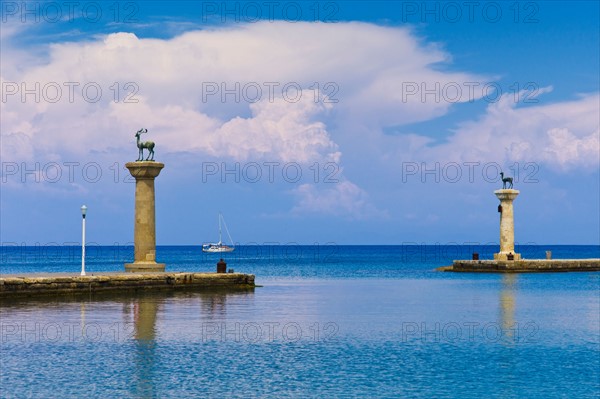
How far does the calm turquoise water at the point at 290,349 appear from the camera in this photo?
75.2 ft

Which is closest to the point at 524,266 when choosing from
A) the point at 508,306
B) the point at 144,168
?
the point at 508,306

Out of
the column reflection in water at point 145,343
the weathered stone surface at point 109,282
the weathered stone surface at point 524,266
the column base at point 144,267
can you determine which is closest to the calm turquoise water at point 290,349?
the column reflection in water at point 145,343

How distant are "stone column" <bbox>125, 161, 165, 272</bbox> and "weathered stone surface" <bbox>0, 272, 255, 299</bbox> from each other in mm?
2979

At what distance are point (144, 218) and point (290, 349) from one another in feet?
77.1

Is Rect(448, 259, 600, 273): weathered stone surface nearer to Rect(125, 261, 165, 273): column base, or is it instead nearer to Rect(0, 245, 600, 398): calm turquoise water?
Rect(0, 245, 600, 398): calm turquoise water

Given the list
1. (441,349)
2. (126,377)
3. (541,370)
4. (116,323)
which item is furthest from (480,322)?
(126,377)

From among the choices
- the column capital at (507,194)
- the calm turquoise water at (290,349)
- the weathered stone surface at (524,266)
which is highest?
the column capital at (507,194)

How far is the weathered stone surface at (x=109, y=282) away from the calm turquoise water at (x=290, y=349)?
154 centimetres

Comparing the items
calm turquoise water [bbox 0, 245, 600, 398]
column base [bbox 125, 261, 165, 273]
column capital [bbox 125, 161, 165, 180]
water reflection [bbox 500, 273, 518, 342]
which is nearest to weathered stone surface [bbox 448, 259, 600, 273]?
water reflection [bbox 500, 273, 518, 342]

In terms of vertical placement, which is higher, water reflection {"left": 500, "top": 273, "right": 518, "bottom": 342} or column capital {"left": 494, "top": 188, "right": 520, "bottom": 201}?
column capital {"left": 494, "top": 188, "right": 520, "bottom": 201}

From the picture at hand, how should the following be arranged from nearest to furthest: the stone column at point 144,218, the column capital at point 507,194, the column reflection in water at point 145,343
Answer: the column reflection in water at point 145,343 < the stone column at point 144,218 < the column capital at point 507,194

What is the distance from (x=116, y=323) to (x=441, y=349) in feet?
37.9

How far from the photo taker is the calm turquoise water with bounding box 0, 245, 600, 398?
75.2 ft

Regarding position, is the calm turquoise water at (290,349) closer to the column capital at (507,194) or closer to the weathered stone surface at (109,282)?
the weathered stone surface at (109,282)
